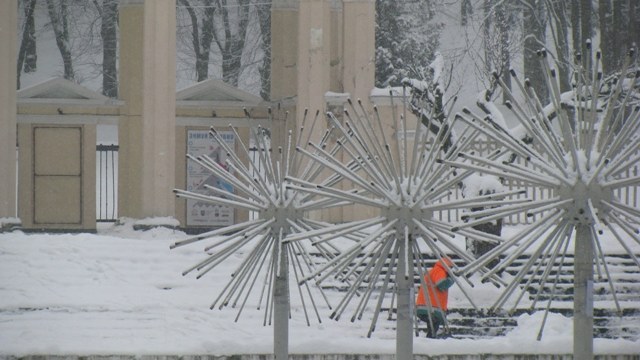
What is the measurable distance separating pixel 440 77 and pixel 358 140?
12201 mm

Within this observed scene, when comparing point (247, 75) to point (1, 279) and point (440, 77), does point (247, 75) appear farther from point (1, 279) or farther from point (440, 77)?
point (1, 279)

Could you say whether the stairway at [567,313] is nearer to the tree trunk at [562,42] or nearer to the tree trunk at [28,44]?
the tree trunk at [562,42]

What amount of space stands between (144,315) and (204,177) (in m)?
9.83

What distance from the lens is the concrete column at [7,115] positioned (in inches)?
922

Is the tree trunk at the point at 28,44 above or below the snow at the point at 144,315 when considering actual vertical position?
above

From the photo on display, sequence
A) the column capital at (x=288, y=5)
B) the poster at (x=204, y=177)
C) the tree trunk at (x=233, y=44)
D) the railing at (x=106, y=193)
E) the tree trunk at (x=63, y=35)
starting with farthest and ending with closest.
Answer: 1. the tree trunk at (x=233, y=44)
2. the tree trunk at (x=63, y=35)
3. the railing at (x=106, y=193)
4. the column capital at (x=288, y=5)
5. the poster at (x=204, y=177)

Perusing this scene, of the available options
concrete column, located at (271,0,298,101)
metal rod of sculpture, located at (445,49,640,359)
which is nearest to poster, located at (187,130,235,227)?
concrete column, located at (271,0,298,101)

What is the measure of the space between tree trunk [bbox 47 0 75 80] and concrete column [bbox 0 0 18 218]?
21.1 m

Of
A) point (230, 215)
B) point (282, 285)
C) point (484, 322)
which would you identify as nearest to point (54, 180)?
point (230, 215)

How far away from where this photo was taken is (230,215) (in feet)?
91.1

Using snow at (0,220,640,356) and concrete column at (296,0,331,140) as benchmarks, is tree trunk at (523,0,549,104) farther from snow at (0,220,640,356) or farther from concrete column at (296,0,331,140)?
snow at (0,220,640,356)

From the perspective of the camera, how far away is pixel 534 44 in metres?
40.3

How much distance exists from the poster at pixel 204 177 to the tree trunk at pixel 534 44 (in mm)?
12712

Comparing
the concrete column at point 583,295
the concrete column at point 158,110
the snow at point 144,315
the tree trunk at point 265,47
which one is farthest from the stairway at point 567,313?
the tree trunk at point 265,47
